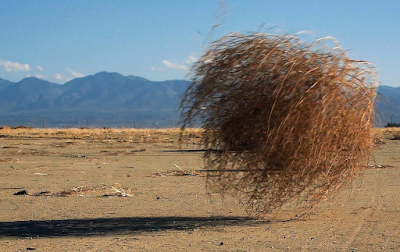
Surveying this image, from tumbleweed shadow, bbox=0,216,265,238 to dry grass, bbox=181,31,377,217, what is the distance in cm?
102

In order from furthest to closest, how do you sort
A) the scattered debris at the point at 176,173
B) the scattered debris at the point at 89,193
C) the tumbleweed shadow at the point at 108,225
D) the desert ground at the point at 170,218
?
the scattered debris at the point at 176,173 < the scattered debris at the point at 89,193 < the tumbleweed shadow at the point at 108,225 < the desert ground at the point at 170,218

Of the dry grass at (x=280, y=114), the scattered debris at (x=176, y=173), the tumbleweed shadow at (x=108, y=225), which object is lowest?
the tumbleweed shadow at (x=108, y=225)

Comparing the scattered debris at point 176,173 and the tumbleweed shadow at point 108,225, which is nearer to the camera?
the tumbleweed shadow at point 108,225

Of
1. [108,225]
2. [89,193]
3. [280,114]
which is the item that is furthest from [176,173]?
[280,114]

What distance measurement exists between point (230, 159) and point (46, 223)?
3.49m

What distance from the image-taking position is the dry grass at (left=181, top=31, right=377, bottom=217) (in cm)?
958

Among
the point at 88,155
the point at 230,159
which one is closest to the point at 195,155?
the point at 88,155

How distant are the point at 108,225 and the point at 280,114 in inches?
142

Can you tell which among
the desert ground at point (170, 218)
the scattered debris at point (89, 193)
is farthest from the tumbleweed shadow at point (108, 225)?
the scattered debris at point (89, 193)

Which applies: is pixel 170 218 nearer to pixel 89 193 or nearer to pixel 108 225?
pixel 108 225

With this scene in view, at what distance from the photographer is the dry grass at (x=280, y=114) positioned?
9578mm

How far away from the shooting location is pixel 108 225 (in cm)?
1095

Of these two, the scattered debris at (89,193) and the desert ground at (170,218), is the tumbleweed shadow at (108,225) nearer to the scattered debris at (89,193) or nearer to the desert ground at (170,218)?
the desert ground at (170,218)

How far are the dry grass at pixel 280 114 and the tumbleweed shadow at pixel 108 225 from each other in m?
1.02
